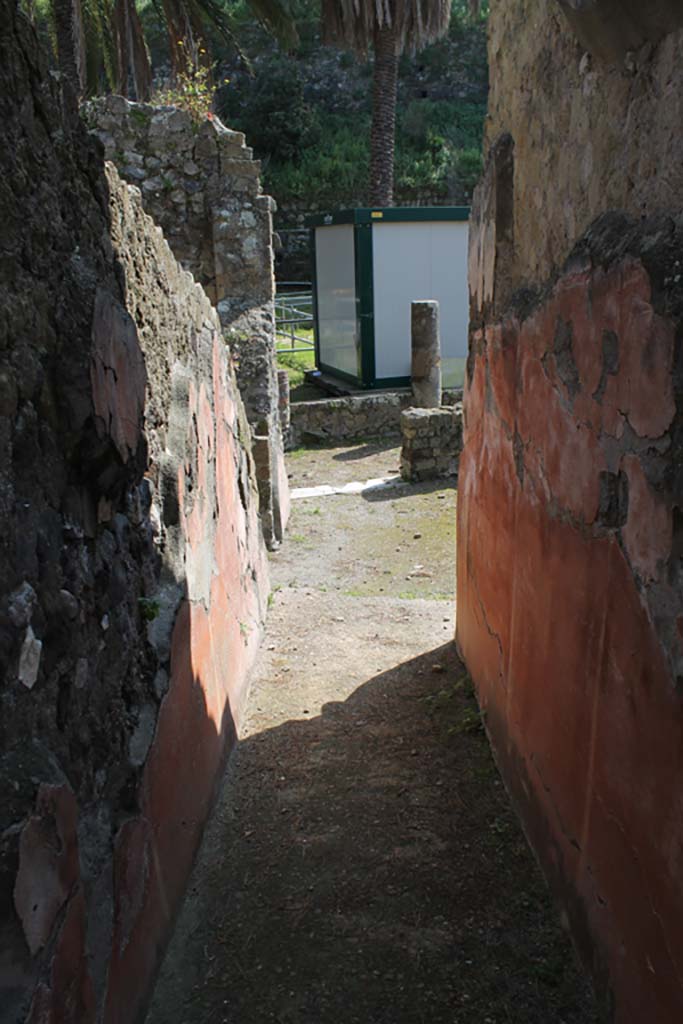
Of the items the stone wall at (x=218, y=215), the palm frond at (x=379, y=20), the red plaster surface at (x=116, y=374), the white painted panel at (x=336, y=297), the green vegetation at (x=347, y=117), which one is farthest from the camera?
the green vegetation at (x=347, y=117)

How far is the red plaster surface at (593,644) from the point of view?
4.93 feet

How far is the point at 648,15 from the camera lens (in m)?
1.45

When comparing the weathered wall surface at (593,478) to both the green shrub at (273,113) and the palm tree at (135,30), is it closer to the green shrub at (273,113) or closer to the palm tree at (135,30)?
the palm tree at (135,30)

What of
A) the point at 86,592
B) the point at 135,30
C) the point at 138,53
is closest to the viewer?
the point at 86,592

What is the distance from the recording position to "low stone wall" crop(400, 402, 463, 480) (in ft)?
30.1

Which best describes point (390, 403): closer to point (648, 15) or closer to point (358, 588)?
point (358, 588)

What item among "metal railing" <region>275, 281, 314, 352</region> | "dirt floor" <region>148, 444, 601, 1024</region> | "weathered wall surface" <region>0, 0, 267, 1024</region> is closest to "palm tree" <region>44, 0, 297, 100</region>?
"metal railing" <region>275, 281, 314, 352</region>

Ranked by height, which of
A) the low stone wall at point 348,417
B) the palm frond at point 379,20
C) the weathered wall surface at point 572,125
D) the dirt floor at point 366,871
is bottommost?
the low stone wall at point 348,417

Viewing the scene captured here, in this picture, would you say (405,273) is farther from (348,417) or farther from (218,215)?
(218,215)

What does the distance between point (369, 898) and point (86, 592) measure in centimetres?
117

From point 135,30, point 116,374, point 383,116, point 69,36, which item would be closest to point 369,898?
point 116,374

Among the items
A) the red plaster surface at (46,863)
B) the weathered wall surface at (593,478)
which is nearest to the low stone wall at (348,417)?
the weathered wall surface at (593,478)

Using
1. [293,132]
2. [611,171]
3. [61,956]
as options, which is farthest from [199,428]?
[293,132]

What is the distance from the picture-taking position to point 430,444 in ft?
30.3
